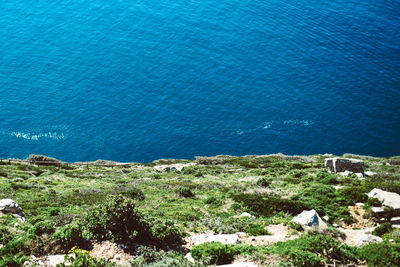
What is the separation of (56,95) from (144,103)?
17.3 metres

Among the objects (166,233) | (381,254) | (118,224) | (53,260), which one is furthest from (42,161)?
(381,254)

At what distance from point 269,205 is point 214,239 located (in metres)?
7.26

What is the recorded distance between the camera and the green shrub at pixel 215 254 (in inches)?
627

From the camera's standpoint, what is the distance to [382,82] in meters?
77.1

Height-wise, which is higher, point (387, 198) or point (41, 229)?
point (387, 198)

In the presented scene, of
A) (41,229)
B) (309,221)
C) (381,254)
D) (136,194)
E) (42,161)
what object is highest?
(42,161)

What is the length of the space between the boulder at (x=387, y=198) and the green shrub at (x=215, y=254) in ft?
41.4

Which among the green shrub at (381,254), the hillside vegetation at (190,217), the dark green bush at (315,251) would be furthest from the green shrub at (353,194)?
the dark green bush at (315,251)

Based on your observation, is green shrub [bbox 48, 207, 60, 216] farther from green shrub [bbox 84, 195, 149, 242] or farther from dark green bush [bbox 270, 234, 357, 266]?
dark green bush [bbox 270, 234, 357, 266]

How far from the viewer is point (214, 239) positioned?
61.3ft

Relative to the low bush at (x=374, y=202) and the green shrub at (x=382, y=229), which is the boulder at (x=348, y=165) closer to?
the low bush at (x=374, y=202)

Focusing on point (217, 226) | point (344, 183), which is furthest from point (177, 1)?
point (217, 226)

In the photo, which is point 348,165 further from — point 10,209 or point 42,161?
point 42,161

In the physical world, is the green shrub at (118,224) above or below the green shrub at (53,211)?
below
